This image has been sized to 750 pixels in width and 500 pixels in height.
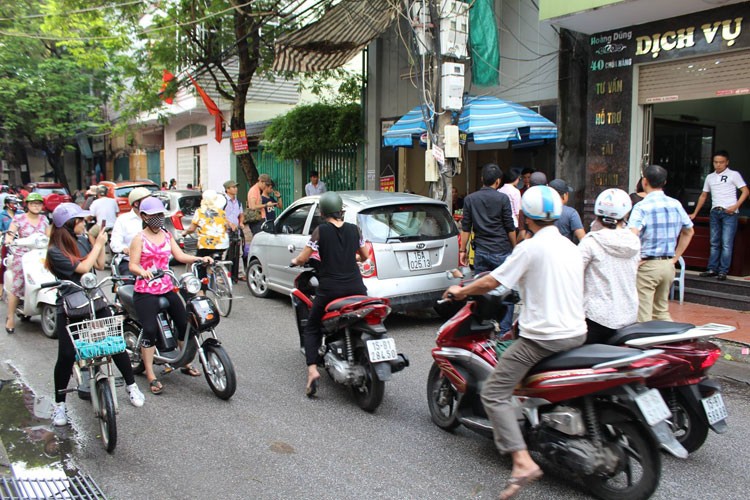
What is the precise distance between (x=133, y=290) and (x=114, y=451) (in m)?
1.65

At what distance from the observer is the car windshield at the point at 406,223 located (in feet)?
23.5

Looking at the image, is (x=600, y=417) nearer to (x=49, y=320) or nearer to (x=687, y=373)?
(x=687, y=373)

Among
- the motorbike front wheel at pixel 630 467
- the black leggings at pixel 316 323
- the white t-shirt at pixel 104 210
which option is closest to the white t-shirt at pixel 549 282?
the motorbike front wheel at pixel 630 467

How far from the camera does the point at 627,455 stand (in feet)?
11.0

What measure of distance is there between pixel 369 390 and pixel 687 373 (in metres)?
2.30

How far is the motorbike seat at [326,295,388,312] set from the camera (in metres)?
4.80

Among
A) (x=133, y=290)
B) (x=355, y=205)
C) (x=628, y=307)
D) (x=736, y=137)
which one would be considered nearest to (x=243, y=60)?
(x=355, y=205)

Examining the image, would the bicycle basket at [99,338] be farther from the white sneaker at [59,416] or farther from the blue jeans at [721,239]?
the blue jeans at [721,239]

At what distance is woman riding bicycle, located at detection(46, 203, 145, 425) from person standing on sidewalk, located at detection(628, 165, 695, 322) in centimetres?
446

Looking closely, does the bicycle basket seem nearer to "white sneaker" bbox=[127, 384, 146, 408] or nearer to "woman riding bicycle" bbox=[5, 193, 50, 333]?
"white sneaker" bbox=[127, 384, 146, 408]

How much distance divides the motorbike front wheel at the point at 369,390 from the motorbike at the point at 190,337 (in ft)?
3.46

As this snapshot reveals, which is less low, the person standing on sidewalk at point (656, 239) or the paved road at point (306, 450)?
the person standing on sidewalk at point (656, 239)

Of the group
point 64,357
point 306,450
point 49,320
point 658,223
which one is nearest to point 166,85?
point 49,320

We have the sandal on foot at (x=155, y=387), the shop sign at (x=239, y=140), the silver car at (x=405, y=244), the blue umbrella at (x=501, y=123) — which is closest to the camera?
the sandal on foot at (x=155, y=387)
